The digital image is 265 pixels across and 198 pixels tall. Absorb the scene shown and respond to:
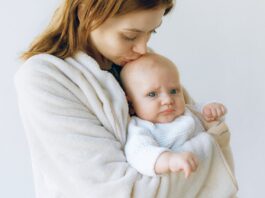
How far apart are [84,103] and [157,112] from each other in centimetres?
18

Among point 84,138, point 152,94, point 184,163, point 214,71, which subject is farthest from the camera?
point 214,71

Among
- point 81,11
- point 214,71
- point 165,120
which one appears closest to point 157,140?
point 165,120

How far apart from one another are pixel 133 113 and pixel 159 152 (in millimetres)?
216

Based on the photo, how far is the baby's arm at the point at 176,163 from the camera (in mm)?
1144

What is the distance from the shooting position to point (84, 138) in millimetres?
1266

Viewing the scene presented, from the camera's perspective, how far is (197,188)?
132cm

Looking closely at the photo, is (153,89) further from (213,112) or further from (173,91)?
(213,112)

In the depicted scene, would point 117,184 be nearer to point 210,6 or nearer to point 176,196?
point 176,196

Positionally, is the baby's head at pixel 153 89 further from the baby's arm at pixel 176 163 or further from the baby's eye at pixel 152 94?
the baby's arm at pixel 176 163

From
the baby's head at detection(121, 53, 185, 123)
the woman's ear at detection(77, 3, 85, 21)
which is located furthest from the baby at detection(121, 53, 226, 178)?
the woman's ear at detection(77, 3, 85, 21)

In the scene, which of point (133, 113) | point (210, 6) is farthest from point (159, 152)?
point (210, 6)

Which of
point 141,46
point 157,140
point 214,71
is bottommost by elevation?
point 214,71

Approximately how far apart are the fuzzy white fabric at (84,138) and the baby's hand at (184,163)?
9 centimetres

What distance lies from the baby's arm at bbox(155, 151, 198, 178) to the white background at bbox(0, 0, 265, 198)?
0.96 m
